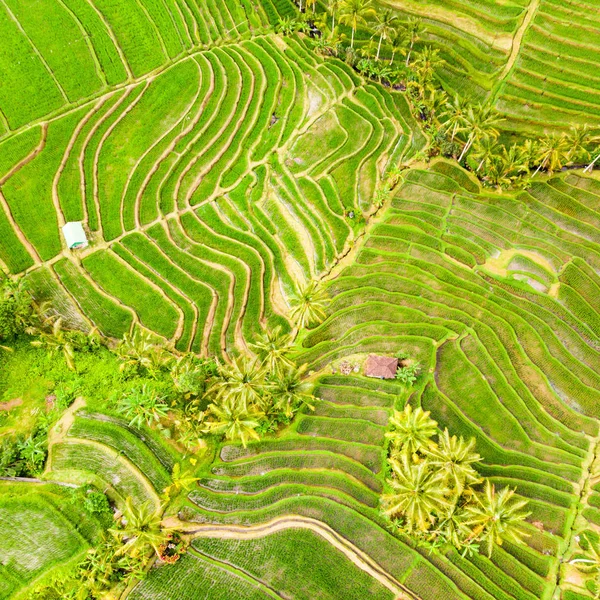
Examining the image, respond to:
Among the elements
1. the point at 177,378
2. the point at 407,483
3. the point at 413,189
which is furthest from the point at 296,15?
the point at 407,483

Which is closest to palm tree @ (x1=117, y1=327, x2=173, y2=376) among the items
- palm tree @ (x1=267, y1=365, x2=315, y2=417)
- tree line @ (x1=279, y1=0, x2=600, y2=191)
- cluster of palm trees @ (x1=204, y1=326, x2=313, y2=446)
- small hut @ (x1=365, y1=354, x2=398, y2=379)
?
cluster of palm trees @ (x1=204, y1=326, x2=313, y2=446)

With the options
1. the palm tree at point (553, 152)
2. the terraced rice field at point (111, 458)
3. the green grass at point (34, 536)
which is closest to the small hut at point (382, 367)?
the terraced rice field at point (111, 458)

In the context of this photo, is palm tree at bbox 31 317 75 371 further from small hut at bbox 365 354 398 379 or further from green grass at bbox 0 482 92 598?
small hut at bbox 365 354 398 379

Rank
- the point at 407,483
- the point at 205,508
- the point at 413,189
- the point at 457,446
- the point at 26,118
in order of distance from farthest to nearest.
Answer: the point at 413,189
the point at 26,118
the point at 205,508
the point at 457,446
the point at 407,483

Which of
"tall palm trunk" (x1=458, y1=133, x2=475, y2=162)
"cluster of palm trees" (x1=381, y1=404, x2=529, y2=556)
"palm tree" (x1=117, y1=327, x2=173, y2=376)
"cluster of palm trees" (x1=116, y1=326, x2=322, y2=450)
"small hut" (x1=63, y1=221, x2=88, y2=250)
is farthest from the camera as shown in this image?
"tall palm trunk" (x1=458, y1=133, x2=475, y2=162)

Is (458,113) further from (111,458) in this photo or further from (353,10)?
(111,458)

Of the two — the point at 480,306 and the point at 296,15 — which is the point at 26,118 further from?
the point at 480,306
